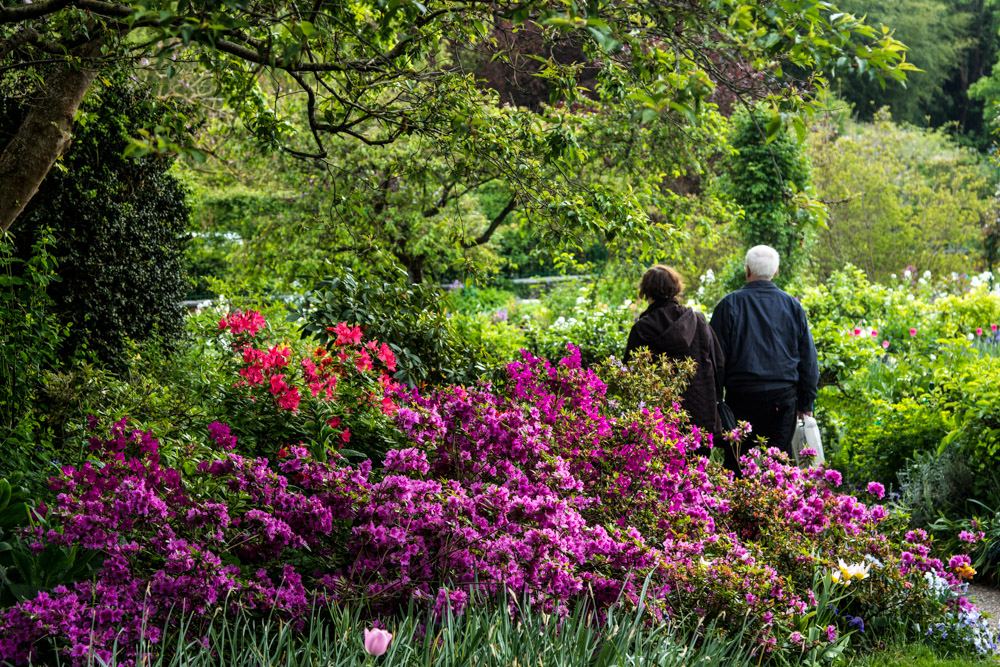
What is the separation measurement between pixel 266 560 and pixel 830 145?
17619mm


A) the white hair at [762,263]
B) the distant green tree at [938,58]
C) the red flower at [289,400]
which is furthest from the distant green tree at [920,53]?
the red flower at [289,400]

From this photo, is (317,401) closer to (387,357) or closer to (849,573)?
(387,357)

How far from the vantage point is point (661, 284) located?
5.53 metres

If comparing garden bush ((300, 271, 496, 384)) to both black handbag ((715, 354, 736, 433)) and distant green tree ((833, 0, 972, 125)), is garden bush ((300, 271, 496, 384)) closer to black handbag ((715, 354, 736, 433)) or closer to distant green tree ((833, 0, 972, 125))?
black handbag ((715, 354, 736, 433))

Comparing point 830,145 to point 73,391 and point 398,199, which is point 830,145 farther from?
point 73,391

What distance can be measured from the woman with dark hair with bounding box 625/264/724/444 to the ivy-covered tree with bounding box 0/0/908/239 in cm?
73

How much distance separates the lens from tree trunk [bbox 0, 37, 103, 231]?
502 cm

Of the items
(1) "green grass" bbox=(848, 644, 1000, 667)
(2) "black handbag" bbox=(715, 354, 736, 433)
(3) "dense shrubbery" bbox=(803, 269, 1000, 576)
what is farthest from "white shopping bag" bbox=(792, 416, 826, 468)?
(1) "green grass" bbox=(848, 644, 1000, 667)

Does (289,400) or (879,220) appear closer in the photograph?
(289,400)

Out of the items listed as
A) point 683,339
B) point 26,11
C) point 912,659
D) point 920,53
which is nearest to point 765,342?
point 683,339

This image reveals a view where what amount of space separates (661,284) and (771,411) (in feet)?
3.23

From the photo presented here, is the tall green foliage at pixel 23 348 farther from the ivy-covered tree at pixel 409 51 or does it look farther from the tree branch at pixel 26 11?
the tree branch at pixel 26 11

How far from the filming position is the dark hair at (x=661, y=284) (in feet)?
18.1

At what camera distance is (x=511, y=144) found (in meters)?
5.39
